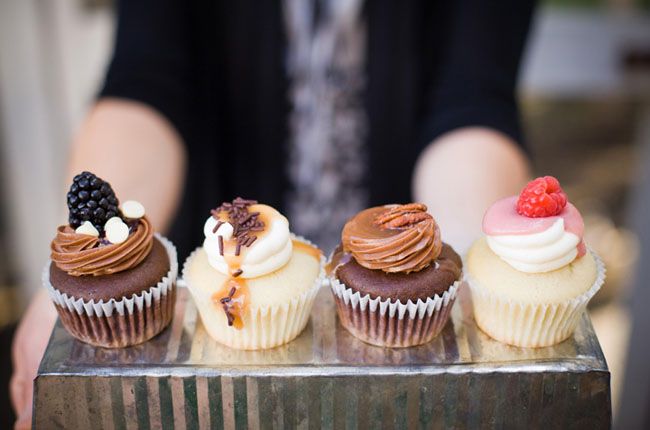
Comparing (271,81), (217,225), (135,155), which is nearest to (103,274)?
(217,225)

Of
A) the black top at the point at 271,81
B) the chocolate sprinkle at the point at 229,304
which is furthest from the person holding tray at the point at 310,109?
the chocolate sprinkle at the point at 229,304

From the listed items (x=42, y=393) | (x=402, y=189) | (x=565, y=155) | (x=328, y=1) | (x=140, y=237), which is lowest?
(x=565, y=155)

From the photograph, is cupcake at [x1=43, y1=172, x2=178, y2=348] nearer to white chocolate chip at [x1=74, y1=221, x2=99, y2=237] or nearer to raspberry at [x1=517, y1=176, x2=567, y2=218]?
white chocolate chip at [x1=74, y1=221, x2=99, y2=237]

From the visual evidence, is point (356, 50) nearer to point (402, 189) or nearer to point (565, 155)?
point (402, 189)

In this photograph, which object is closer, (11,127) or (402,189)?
(402,189)

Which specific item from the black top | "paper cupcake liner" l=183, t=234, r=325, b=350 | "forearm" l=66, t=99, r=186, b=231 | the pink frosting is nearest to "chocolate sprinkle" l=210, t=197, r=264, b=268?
"paper cupcake liner" l=183, t=234, r=325, b=350

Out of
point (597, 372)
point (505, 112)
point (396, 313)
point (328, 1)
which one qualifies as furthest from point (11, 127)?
point (597, 372)

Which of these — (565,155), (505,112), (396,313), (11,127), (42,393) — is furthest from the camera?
(565,155)
